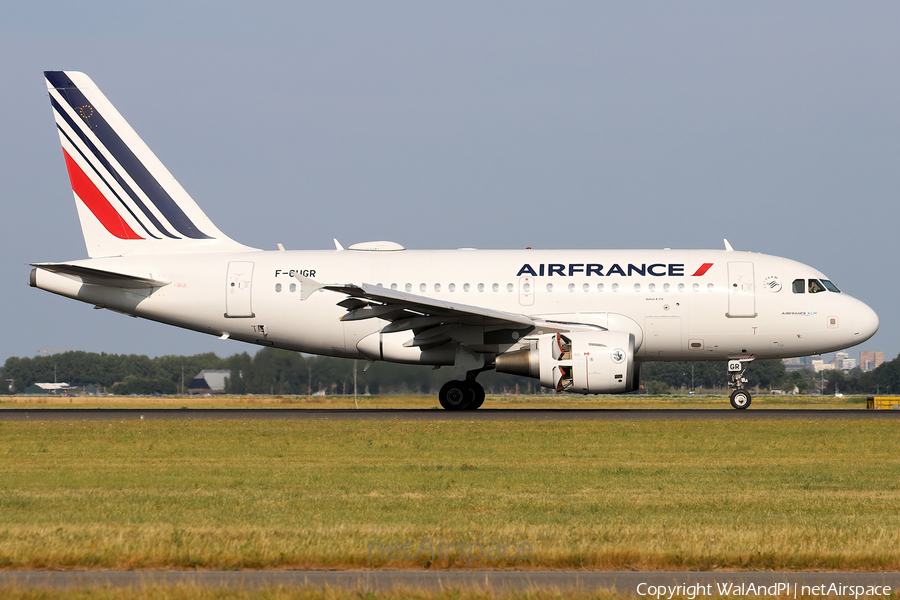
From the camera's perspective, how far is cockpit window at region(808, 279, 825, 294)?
2798 centimetres

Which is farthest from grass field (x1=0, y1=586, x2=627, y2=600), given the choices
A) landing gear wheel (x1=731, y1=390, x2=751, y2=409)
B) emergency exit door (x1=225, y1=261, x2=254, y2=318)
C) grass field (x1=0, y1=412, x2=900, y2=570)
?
landing gear wheel (x1=731, y1=390, x2=751, y2=409)

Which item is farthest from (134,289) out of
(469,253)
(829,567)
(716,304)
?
(829,567)

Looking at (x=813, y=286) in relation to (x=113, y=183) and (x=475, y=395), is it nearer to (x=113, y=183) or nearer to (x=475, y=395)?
(x=475, y=395)

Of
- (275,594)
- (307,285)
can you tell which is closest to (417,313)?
(307,285)

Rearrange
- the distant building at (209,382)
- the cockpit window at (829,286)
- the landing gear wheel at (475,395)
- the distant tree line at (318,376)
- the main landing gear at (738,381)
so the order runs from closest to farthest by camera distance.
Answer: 1. the landing gear wheel at (475,395)
2. the cockpit window at (829,286)
3. the main landing gear at (738,381)
4. the distant tree line at (318,376)
5. the distant building at (209,382)

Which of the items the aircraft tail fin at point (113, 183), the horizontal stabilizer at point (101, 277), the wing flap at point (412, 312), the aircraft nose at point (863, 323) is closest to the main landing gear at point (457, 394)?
the wing flap at point (412, 312)

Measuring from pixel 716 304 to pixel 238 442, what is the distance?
47.3ft

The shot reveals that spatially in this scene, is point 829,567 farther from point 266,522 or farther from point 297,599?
point 266,522

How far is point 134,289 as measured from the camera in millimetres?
29234

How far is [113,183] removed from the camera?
30.4 m

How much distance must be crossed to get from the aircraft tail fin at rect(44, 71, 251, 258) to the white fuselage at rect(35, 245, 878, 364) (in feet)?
2.95

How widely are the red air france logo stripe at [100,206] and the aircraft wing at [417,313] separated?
756 cm

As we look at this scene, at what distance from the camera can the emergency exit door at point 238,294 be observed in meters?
29.0

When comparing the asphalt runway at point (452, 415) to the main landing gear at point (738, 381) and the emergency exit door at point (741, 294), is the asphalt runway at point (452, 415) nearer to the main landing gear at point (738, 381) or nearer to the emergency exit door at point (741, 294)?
the main landing gear at point (738, 381)
